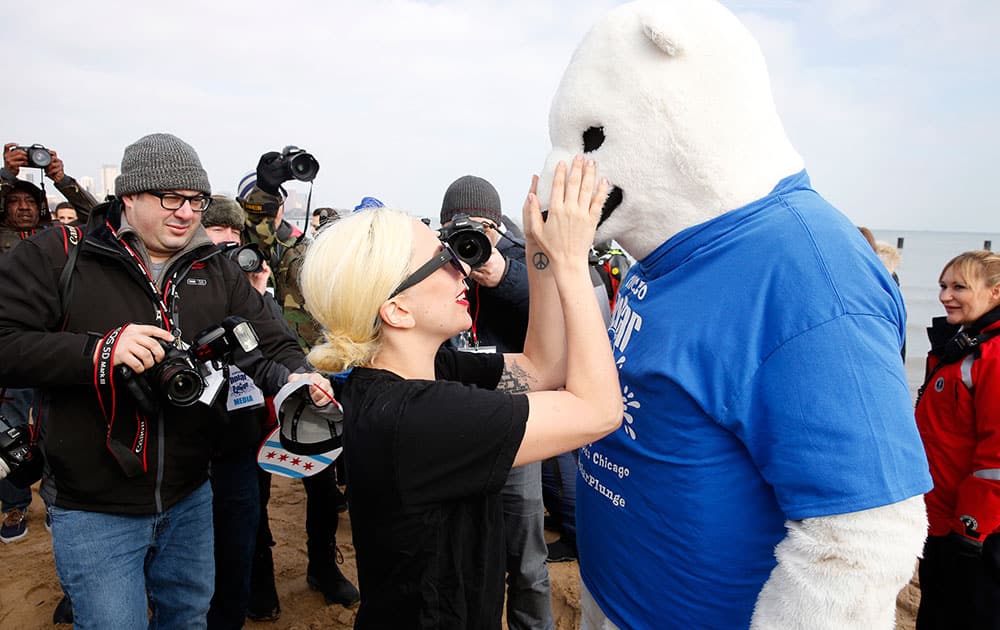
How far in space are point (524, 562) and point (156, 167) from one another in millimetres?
2190

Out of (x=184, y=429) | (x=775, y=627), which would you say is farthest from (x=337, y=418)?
(x=775, y=627)

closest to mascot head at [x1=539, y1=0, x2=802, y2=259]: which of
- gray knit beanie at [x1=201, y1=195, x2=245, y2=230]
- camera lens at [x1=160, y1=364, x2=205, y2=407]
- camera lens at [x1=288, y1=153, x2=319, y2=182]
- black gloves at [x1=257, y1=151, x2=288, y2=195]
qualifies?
camera lens at [x1=160, y1=364, x2=205, y2=407]

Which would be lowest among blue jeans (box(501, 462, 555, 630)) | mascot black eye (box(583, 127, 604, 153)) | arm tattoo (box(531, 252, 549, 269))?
blue jeans (box(501, 462, 555, 630))

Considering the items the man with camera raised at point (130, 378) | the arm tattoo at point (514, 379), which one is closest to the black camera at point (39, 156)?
the man with camera raised at point (130, 378)

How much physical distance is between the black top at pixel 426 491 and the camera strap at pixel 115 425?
963 millimetres

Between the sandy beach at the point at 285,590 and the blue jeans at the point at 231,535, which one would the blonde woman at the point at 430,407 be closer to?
the blue jeans at the point at 231,535

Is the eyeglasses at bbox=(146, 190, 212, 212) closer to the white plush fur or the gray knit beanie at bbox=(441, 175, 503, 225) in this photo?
the gray knit beanie at bbox=(441, 175, 503, 225)

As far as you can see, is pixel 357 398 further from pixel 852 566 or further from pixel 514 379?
pixel 852 566

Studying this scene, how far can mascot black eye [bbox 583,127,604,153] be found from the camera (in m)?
1.43

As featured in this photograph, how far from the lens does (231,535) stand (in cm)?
281

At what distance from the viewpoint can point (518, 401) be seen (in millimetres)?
1286

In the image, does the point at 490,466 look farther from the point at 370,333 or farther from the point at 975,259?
the point at 975,259

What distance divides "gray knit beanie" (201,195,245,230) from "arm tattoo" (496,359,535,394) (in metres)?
2.39

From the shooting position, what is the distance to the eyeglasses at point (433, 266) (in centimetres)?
145
